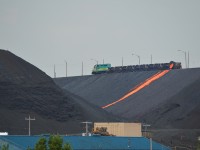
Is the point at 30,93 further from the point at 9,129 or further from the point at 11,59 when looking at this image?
the point at 9,129

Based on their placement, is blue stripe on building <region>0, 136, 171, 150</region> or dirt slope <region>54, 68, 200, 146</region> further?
dirt slope <region>54, 68, 200, 146</region>

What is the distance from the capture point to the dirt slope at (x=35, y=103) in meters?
140

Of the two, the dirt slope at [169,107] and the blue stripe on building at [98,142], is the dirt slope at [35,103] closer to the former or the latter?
the dirt slope at [169,107]

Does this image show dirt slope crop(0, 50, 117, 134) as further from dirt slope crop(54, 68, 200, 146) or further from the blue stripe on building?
the blue stripe on building

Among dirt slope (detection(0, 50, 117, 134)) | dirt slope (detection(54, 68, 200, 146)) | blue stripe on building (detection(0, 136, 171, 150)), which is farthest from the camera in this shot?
dirt slope (detection(54, 68, 200, 146))

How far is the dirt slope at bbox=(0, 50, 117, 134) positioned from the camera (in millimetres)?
140375

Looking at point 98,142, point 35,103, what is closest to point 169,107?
point 35,103

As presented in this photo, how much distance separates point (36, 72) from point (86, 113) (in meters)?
15.1

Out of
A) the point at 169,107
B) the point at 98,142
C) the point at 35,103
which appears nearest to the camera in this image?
the point at 98,142

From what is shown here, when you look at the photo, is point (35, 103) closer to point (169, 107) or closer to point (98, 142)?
point (169, 107)

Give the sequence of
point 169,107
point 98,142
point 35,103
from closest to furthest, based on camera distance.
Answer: point 98,142
point 35,103
point 169,107

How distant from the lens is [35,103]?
497ft

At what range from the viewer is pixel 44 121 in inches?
5664

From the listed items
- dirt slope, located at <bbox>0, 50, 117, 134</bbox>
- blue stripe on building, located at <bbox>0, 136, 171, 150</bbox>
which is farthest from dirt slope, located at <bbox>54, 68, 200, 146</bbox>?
blue stripe on building, located at <bbox>0, 136, 171, 150</bbox>
